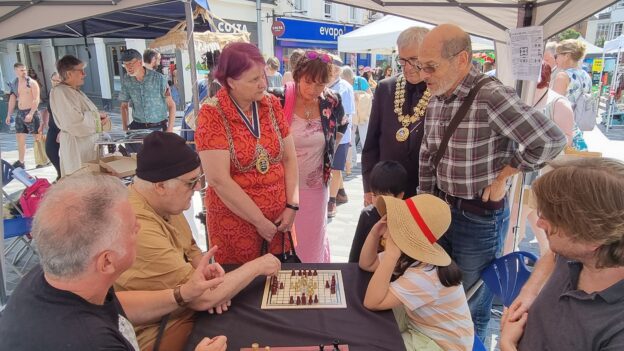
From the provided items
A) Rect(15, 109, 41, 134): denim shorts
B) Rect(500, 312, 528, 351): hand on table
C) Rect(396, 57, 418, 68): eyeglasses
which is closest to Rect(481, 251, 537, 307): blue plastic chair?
Rect(500, 312, 528, 351): hand on table

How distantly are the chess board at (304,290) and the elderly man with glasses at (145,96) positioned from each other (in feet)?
14.2

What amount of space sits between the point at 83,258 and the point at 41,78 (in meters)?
22.8

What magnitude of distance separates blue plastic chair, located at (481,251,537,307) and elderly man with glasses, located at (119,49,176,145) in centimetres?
469

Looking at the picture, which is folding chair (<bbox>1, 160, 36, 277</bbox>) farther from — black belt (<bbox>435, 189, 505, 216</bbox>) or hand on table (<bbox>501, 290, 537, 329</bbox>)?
hand on table (<bbox>501, 290, 537, 329</bbox>)

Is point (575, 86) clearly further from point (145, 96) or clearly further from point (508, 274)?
point (145, 96)

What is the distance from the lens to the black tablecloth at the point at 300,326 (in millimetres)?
1263

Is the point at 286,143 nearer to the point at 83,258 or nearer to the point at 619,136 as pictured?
the point at 83,258

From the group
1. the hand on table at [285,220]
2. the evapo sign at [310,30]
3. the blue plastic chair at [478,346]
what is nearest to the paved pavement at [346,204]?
the blue plastic chair at [478,346]

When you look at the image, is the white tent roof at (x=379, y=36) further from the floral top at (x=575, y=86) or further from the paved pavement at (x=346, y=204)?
the paved pavement at (x=346, y=204)

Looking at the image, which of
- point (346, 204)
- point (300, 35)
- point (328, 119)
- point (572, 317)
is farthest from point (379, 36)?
point (300, 35)

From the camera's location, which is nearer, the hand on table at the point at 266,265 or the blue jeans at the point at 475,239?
the hand on table at the point at 266,265

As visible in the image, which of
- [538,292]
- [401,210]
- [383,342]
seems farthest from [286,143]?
[538,292]

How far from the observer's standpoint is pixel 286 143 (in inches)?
88.5

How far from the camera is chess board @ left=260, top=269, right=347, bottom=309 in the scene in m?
1.46
